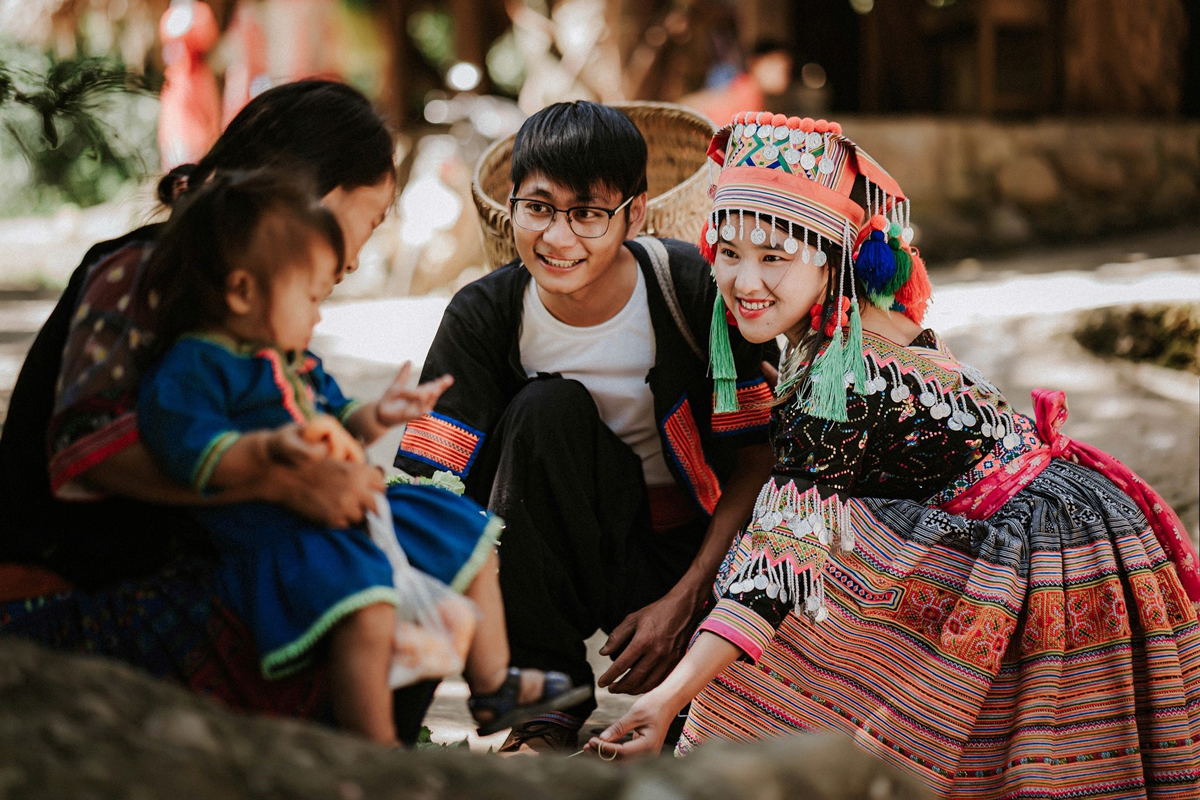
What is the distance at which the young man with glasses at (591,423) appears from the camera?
7.48 ft

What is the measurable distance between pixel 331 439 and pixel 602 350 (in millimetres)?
1109

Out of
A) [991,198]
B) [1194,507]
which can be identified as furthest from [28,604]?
[991,198]

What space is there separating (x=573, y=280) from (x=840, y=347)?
57 cm

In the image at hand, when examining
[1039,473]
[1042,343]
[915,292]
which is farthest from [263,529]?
[1042,343]

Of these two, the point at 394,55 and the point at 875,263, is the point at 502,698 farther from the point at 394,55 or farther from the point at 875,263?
the point at 394,55

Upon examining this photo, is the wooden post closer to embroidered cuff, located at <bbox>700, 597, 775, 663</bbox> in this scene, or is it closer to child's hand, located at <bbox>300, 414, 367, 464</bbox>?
embroidered cuff, located at <bbox>700, 597, 775, 663</bbox>

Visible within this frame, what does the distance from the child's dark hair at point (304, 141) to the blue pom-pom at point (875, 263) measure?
3.04 feet

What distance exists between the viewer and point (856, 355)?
2.06 metres

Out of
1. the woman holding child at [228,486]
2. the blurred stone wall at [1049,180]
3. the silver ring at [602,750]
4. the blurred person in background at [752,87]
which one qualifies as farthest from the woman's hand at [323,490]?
the blurred stone wall at [1049,180]

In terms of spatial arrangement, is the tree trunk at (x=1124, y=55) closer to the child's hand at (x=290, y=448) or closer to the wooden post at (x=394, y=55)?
the wooden post at (x=394, y=55)

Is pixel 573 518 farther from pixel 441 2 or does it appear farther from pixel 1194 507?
pixel 441 2

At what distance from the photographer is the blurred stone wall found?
7.50m

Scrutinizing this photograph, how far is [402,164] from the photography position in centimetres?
870

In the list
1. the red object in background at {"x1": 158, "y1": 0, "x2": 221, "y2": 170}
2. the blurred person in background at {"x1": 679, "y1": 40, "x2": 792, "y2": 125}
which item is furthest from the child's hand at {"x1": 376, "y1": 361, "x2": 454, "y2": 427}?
the red object in background at {"x1": 158, "y1": 0, "x2": 221, "y2": 170}
